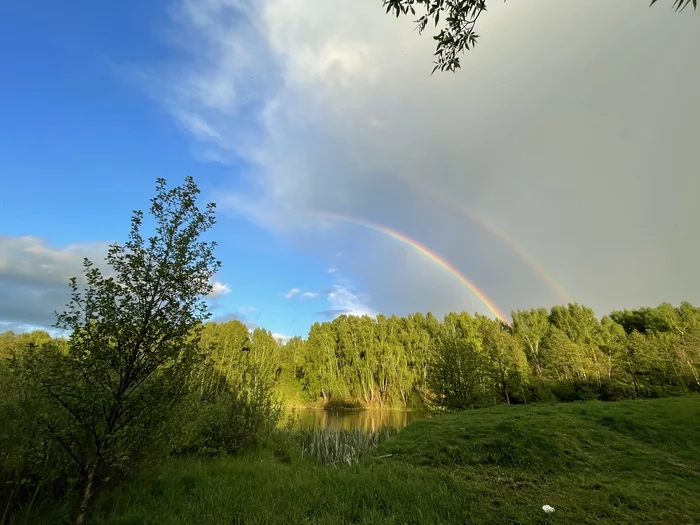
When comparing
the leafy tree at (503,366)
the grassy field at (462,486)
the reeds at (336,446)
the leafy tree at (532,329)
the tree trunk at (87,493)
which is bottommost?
the reeds at (336,446)

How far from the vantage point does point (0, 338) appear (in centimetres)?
4809

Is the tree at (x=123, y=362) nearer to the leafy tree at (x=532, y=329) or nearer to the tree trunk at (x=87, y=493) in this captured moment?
the tree trunk at (x=87, y=493)

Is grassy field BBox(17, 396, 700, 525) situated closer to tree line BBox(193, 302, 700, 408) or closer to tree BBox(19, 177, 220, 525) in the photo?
tree BBox(19, 177, 220, 525)

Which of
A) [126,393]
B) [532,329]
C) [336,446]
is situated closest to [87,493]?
[126,393]

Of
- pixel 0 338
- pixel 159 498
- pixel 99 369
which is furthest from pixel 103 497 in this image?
pixel 0 338

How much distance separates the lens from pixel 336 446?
13.5 m

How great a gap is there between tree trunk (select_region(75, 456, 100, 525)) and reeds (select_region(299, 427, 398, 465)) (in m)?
8.36

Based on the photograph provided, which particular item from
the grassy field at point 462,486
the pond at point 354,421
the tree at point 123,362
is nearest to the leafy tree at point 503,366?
the pond at point 354,421

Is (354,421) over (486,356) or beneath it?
beneath

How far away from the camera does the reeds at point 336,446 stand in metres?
12.7

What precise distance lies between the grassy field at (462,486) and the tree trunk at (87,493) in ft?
2.56

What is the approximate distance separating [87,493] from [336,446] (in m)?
10.4

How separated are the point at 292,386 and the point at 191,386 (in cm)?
7177

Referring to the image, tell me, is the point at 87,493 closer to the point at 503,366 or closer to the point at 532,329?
the point at 503,366
